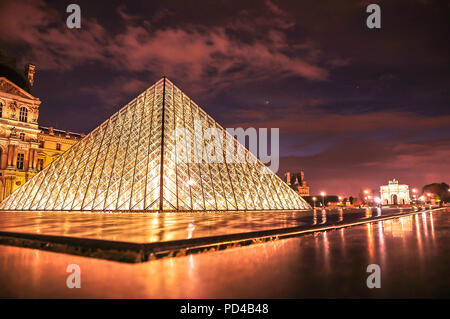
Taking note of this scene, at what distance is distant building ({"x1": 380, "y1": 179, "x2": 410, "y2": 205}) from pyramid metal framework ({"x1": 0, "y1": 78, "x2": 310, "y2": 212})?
92.9 m

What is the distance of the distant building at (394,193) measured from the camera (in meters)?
103

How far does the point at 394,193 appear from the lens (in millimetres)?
104875

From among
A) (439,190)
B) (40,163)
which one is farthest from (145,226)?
(439,190)

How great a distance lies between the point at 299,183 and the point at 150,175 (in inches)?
3935

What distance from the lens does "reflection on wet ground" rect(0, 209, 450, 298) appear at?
2.75 m

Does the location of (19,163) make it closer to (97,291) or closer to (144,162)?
(144,162)

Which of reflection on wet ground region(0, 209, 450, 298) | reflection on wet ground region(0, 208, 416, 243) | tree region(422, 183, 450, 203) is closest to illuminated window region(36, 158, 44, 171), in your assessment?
reflection on wet ground region(0, 208, 416, 243)

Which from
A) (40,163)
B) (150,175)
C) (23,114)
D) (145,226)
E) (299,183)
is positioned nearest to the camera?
(145,226)

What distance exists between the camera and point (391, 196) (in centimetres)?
10581

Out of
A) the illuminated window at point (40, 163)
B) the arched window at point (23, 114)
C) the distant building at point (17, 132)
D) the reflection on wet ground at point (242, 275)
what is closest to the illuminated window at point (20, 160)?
the distant building at point (17, 132)

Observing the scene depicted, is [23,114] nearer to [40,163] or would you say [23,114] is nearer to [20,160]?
[20,160]

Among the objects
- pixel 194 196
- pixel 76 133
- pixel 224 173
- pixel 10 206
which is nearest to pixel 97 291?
pixel 194 196

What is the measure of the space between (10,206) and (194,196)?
17514mm

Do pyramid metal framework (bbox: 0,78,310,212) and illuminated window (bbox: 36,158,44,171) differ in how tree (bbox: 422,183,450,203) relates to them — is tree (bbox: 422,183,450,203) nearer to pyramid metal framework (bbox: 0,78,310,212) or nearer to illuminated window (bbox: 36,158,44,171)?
pyramid metal framework (bbox: 0,78,310,212)
